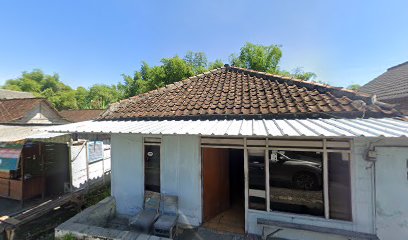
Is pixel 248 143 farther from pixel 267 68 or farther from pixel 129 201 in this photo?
pixel 267 68

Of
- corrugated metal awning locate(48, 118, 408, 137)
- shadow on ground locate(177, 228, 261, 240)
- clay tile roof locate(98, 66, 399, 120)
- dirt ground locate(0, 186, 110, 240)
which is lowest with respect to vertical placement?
dirt ground locate(0, 186, 110, 240)

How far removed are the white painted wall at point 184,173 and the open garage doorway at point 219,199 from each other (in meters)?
0.26

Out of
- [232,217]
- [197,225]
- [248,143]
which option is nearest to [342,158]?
[248,143]

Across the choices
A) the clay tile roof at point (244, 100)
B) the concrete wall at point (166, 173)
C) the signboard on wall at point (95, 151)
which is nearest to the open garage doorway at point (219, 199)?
the concrete wall at point (166, 173)

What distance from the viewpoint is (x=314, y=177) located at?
5512mm

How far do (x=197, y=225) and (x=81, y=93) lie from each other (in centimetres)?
7227

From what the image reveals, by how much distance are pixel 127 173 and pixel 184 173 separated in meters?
2.26

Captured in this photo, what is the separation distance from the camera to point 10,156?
953 cm

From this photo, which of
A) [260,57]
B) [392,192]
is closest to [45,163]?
[392,192]

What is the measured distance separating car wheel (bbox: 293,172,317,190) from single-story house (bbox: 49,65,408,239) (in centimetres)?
3

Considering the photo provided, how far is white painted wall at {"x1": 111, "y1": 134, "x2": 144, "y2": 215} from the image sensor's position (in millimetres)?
7012

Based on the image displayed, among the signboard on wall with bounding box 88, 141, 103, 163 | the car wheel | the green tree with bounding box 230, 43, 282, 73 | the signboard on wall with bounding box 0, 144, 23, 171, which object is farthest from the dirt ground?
the green tree with bounding box 230, 43, 282, 73

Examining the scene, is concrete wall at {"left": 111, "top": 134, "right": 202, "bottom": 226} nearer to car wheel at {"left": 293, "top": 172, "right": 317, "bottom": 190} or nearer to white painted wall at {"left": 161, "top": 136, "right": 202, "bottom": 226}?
white painted wall at {"left": 161, "top": 136, "right": 202, "bottom": 226}

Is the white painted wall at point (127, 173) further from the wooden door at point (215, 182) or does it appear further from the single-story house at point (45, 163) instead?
the single-story house at point (45, 163)
